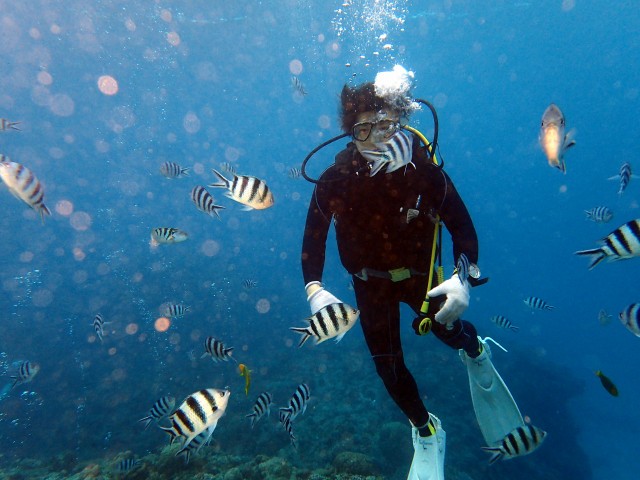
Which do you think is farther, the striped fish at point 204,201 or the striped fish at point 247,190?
the striped fish at point 204,201

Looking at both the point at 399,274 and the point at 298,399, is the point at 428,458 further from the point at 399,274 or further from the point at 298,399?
the point at 399,274

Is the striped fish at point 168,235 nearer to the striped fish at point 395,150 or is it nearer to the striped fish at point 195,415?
the striped fish at point 195,415

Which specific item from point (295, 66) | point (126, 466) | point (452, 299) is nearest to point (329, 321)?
point (452, 299)

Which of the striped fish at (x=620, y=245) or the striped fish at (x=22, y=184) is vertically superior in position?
the striped fish at (x=22, y=184)

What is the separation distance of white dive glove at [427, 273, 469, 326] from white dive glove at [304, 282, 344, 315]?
2.83 ft

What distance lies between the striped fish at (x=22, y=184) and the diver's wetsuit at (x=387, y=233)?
256 cm

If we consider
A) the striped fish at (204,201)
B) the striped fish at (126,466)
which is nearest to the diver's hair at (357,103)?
the striped fish at (204,201)

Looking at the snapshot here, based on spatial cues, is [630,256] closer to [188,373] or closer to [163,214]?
[188,373]

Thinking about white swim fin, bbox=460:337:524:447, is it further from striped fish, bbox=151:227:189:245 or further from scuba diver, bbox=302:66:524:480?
striped fish, bbox=151:227:189:245

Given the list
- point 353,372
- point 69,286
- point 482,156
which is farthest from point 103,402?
point 482,156

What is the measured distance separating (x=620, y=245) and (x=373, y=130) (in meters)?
2.23

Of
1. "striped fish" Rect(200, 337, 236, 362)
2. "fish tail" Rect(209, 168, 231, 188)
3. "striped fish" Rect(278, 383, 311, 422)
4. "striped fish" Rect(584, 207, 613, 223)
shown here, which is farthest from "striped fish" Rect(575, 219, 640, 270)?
"striped fish" Rect(584, 207, 613, 223)

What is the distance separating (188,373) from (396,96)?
533 inches

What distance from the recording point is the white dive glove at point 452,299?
289cm
